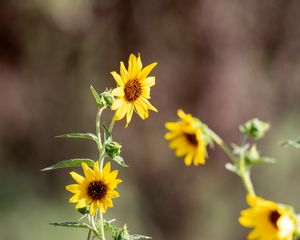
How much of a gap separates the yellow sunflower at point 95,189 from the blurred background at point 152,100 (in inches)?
141

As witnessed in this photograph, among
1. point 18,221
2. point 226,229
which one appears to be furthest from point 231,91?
point 18,221

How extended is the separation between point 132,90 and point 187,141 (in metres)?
0.15

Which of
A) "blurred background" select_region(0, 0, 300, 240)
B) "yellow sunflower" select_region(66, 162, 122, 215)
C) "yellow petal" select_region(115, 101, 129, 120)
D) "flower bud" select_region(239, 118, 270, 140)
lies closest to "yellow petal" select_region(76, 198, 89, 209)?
"yellow sunflower" select_region(66, 162, 122, 215)

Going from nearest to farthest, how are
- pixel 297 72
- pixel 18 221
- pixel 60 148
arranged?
1. pixel 18 221
2. pixel 60 148
3. pixel 297 72

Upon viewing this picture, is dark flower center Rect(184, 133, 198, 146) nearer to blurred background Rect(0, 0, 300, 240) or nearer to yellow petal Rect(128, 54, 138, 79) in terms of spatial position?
yellow petal Rect(128, 54, 138, 79)

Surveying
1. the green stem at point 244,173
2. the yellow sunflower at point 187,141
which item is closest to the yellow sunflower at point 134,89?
the yellow sunflower at point 187,141

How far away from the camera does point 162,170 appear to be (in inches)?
195

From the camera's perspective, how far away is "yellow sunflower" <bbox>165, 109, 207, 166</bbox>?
88cm

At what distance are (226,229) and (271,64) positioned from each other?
1.35m

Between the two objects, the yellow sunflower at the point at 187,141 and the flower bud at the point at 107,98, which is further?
the flower bud at the point at 107,98

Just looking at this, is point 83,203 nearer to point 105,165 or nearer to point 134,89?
point 105,165

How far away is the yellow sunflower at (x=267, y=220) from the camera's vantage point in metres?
0.70

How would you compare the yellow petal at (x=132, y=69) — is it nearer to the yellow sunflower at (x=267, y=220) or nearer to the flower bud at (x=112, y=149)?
the flower bud at (x=112, y=149)

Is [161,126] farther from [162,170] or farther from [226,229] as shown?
[226,229]
